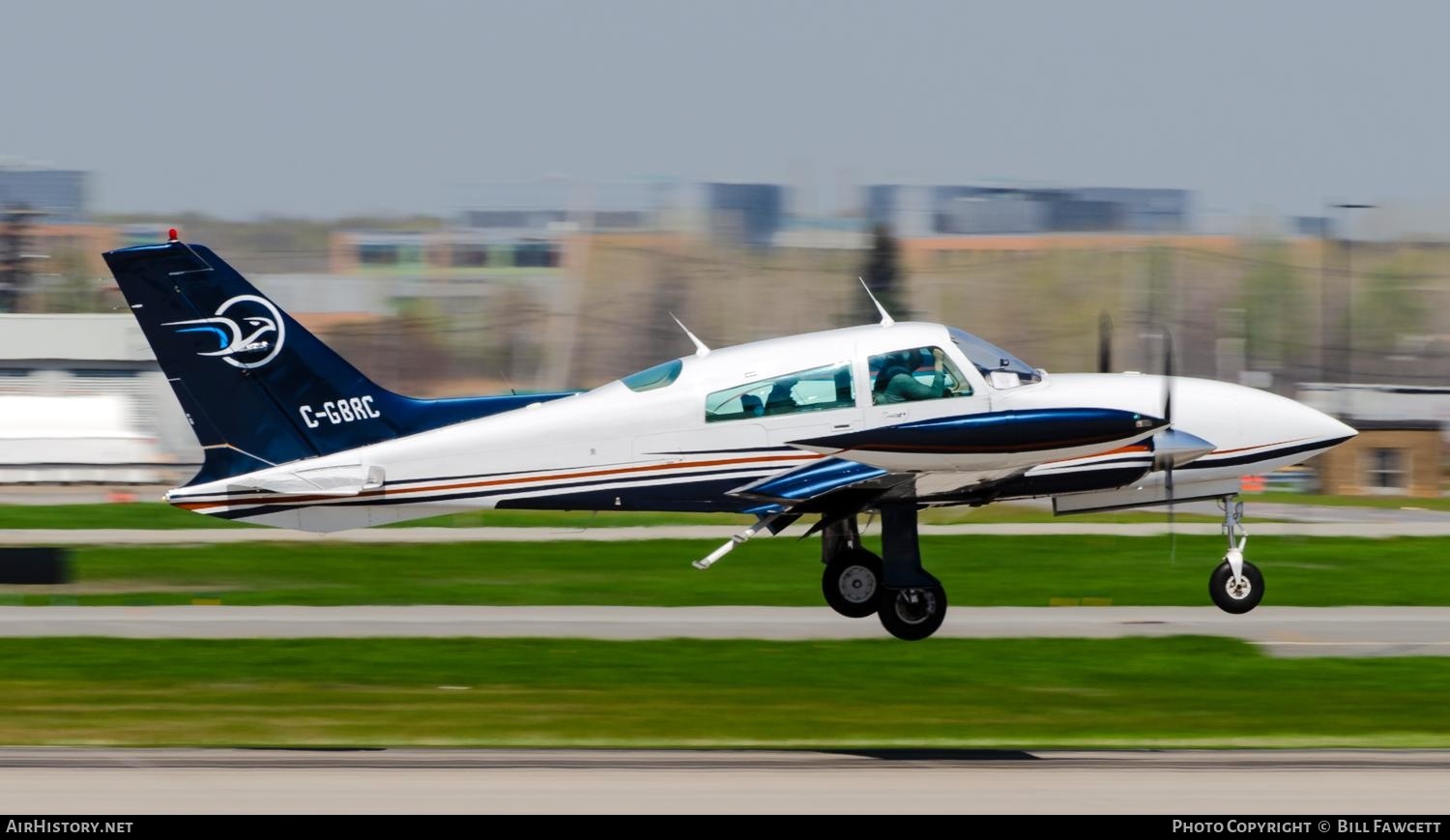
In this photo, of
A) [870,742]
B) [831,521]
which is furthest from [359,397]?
[870,742]

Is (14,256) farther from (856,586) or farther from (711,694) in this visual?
(711,694)

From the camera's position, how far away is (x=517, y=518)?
3600 cm

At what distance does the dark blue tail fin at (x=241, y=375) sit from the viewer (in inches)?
653

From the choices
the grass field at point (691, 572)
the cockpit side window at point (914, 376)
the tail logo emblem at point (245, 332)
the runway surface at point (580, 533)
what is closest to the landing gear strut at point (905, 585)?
the cockpit side window at point (914, 376)

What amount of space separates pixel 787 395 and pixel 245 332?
529 cm

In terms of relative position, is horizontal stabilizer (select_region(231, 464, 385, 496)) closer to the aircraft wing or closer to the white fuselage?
the white fuselage

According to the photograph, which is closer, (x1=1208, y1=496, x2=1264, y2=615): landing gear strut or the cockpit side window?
the cockpit side window

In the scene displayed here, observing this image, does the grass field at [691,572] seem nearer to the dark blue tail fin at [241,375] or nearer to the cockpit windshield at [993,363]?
the dark blue tail fin at [241,375]

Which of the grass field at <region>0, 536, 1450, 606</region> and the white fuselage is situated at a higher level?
the white fuselage

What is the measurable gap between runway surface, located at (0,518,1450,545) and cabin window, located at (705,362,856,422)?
515 inches

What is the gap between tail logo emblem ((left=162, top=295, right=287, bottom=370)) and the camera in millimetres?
16719

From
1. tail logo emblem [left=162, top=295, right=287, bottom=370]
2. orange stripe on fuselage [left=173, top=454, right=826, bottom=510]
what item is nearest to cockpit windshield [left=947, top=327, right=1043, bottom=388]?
orange stripe on fuselage [left=173, top=454, right=826, bottom=510]

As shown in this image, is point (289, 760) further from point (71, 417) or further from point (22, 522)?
point (71, 417)

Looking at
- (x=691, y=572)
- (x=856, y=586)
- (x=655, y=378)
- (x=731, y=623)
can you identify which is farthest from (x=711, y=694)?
(x=691, y=572)
